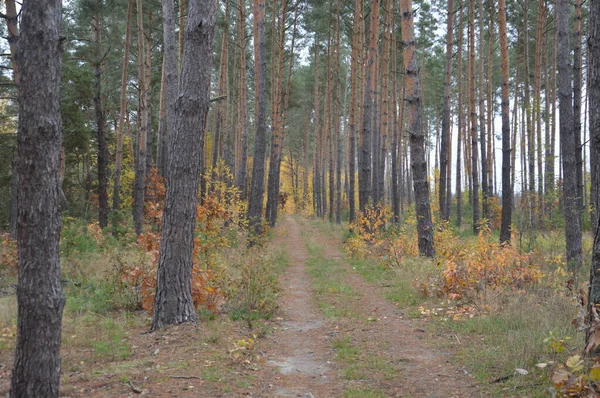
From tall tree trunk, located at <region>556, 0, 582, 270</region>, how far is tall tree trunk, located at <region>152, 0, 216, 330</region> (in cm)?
749

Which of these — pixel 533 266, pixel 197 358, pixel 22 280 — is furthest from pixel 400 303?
pixel 22 280

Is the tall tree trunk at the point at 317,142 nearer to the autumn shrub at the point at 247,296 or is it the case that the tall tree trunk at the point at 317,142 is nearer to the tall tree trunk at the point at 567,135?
the tall tree trunk at the point at 567,135

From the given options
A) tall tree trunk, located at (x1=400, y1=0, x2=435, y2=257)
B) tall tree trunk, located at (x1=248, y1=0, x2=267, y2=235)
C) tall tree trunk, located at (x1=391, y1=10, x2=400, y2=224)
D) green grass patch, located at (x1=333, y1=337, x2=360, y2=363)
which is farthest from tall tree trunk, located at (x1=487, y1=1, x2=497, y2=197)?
green grass patch, located at (x1=333, y1=337, x2=360, y2=363)

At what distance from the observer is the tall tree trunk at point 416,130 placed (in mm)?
10555

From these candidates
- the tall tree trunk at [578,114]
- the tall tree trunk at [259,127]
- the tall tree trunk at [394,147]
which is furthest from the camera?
the tall tree trunk at [394,147]

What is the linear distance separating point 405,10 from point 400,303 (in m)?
6.88

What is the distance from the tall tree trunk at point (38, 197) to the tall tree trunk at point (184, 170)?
8.43 feet

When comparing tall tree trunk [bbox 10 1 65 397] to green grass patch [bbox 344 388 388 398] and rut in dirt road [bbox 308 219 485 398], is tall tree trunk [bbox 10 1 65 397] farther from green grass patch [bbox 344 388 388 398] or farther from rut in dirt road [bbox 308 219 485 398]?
rut in dirt road [bbox 308 219 485 398]

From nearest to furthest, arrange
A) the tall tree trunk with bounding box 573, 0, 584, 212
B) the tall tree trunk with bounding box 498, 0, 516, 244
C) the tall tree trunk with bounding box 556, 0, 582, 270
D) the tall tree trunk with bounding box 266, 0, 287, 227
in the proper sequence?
1. the tall tree trunk with bounding box 556, 0, 582, 270
2. the tall tree trunk with bounding box 573, 0, 584, 212
3. the tall tree trunk with bounding box 498, 0, 516, 244
4. the tall tree trunk with bounding box 266, 0, 287, 227

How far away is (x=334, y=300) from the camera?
872cm

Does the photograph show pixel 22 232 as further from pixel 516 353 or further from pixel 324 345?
pixel 516 353

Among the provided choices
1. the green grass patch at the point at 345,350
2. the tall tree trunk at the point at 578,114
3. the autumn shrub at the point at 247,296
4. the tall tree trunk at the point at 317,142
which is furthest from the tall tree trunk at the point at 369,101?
the tall tree trunk at the point at 317,142

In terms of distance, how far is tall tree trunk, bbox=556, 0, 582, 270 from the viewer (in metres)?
9.33

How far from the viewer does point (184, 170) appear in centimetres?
591
